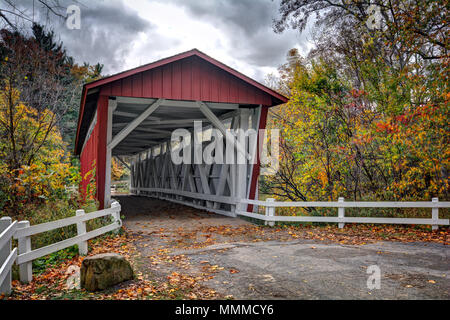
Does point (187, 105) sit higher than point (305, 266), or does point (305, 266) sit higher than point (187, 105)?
point (187, 105)

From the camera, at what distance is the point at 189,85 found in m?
10.3

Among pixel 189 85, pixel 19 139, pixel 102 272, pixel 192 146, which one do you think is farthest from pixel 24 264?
pixel 192 146

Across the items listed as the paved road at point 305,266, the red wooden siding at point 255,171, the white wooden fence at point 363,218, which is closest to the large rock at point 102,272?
the paved road at point 305,266

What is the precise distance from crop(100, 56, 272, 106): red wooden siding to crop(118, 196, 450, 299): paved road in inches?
155

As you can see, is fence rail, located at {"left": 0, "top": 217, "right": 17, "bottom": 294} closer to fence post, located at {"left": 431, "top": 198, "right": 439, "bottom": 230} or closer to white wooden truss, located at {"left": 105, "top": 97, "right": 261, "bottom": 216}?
white wooden truss, located at {"left": 105, "top": 97, "right": 261, "bottom": 216}

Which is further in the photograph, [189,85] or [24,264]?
[189,85]

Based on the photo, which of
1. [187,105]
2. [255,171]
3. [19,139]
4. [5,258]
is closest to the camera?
[5,258]

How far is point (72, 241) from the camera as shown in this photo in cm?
610

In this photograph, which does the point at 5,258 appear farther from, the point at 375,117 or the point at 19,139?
the point at 375,117

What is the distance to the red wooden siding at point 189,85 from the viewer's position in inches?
385

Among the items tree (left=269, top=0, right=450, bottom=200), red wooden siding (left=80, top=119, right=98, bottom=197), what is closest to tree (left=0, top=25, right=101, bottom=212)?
red wooden siding (left=80, top=119, right=98, bottom=197)

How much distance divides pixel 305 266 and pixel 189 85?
21.7 ft

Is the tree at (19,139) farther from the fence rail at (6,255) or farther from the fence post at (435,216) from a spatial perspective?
the fence post at (435,216)

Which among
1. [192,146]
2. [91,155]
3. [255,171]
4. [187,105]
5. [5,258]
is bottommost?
[5,258]
